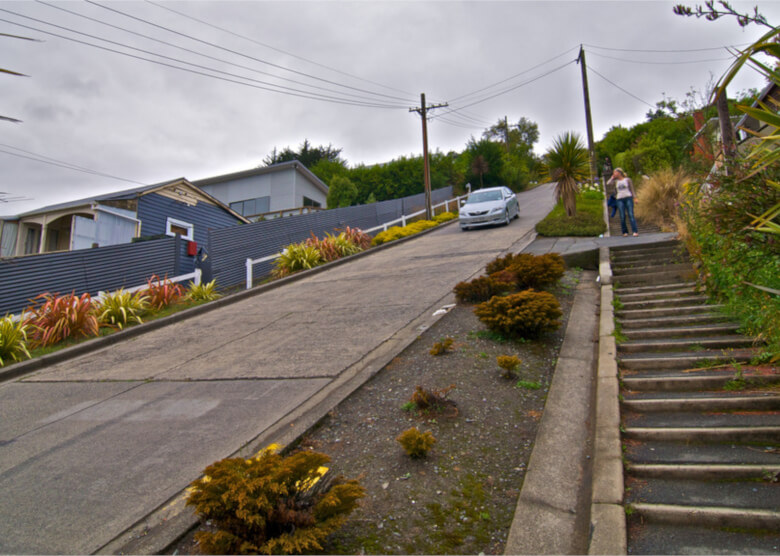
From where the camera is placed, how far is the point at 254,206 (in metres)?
33.1

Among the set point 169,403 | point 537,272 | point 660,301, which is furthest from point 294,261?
point 660,301

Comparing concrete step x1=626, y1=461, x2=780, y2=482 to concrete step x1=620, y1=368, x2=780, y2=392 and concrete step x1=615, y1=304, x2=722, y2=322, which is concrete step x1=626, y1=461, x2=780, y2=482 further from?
concrete step x1=615, y1=304, x2=722, y2=322

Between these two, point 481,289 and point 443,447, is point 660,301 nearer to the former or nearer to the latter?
point 481,289

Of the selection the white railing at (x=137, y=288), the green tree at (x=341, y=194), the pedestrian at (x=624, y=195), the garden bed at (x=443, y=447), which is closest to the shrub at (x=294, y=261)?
the white railing at (x=137, y=288)

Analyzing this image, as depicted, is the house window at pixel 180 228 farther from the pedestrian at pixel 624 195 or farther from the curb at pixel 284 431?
the pedestrian at pixel 624 195

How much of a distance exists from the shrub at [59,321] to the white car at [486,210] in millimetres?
13927

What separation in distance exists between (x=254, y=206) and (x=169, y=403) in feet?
95.3

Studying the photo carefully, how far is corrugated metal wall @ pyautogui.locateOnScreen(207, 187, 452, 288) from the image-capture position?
571 inches

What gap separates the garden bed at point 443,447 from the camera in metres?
2.97

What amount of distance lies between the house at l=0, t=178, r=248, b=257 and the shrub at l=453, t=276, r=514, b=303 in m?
11.7

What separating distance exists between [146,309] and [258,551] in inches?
367

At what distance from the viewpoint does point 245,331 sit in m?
8.77

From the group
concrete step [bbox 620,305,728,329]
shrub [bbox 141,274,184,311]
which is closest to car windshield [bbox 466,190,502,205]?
shrub [bbox 141,274,184,311]

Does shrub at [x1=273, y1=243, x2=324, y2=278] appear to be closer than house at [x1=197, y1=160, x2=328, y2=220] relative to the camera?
Yes
